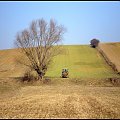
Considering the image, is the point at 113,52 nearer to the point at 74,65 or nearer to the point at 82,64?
the point at 82,64

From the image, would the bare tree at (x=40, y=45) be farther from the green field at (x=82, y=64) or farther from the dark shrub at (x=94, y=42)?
the dark shrub at (x=94, y=42)

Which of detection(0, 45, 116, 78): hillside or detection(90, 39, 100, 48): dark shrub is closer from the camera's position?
detection(0, 45, 116, 78): hillside

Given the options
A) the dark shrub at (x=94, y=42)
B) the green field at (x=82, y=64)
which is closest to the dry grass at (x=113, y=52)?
the green field at (x=82, y=64)

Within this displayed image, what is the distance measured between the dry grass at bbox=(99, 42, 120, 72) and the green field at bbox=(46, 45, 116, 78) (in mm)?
1912

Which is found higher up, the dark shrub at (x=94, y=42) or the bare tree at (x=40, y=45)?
the bare tree at (x=40, y=45)

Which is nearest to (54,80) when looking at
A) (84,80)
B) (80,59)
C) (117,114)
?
(84,80)

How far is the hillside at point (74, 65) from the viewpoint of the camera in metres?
45.1

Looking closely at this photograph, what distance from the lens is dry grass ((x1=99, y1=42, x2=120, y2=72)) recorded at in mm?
53481

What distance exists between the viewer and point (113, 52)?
64312 mm

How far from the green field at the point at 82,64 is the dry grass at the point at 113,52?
1912mm

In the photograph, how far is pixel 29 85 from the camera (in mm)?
34688

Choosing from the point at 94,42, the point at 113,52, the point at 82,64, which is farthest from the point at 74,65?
the point at 94,42

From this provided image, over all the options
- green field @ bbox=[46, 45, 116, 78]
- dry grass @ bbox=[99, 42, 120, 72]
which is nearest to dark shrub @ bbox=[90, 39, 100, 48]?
green field @ bbox=[46, 45, 116, 78]

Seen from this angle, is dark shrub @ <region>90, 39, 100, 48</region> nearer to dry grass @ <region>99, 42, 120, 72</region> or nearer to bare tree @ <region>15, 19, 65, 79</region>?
dry grass @ <region>99, 42, 120, 72</region>
